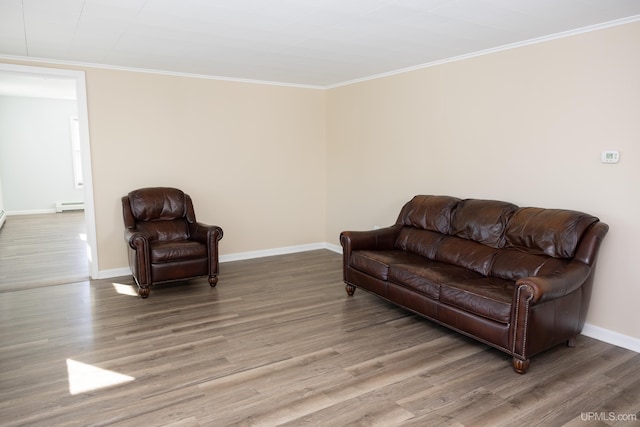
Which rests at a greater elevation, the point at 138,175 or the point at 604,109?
the point at 604,109

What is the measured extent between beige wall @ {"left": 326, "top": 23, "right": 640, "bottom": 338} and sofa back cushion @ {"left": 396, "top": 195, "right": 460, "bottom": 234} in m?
0.30

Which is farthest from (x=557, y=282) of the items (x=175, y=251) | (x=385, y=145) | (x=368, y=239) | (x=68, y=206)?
(x=68, y=206)

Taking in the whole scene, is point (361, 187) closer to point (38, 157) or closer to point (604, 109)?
point (604, 109)

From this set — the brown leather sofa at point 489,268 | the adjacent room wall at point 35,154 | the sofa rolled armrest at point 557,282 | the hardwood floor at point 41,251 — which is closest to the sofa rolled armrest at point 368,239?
the brown leather sofa at point 489,268

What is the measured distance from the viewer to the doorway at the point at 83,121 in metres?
4.41

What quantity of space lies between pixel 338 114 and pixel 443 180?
215cm

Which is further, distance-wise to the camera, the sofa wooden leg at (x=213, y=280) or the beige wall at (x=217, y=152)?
the beige wall at (x=217, y=152)

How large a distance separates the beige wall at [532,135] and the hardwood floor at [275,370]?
3.54 ft

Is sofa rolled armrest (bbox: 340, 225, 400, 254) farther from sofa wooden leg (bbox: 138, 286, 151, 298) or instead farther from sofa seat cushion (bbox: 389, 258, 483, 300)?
sofa wooden leg (bbox: 138, 286, 151, 298)

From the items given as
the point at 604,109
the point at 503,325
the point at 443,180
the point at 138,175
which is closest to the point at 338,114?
the point at 443,180

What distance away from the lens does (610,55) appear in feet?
10.5

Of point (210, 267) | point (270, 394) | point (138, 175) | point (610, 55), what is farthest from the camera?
point (138, 175)

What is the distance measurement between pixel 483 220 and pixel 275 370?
7.35ft

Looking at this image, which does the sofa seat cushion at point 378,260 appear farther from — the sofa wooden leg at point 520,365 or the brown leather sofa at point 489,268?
the sofa wooden leg at point 520,365
